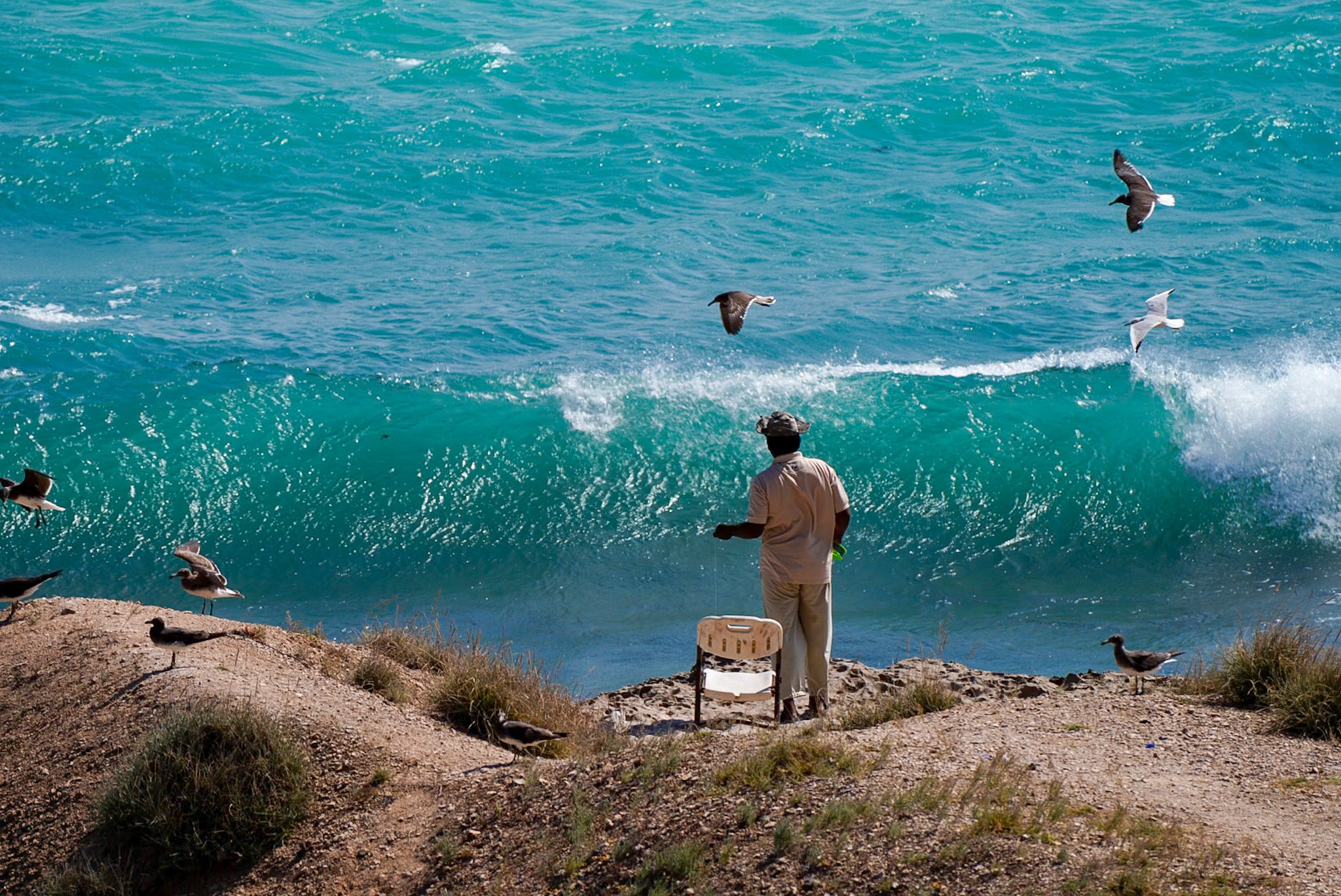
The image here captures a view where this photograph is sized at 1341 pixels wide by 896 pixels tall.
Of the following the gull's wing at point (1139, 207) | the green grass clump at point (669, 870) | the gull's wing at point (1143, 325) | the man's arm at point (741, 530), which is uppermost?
the gull's wing at point (1139, 207)

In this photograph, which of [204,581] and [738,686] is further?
[204,581]

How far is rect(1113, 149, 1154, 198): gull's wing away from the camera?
7.14m

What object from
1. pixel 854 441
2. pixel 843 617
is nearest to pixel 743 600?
pixel 843 617

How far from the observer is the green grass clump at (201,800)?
5.73 metres

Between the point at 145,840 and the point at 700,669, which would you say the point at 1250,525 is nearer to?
the point at 700,669

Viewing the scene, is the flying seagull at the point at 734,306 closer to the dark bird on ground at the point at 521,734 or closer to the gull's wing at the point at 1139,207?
the gull's wing at the point at 1139,207

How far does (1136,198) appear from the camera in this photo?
712 centimetres

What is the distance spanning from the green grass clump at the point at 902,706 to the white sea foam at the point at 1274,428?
6.25m

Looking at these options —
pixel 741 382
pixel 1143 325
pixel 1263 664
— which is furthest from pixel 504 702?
pixel 741 382

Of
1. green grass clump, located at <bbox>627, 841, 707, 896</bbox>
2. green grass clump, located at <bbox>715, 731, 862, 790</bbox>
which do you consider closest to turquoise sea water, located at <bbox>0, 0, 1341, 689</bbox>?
green grass clump, located at <bbox>715, 731, 862, 790</bbox>

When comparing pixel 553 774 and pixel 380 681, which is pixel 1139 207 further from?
pixel 380 681

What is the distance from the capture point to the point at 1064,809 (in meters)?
5.05

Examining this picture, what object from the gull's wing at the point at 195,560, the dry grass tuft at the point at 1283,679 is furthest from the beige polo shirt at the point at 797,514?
the gull's wing at the point at 195,560

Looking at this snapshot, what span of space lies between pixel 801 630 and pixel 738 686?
540 mm
